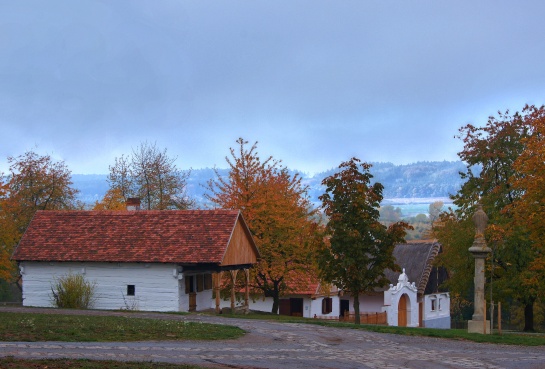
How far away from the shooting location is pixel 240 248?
124ft

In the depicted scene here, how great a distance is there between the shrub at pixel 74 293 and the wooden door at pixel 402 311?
23.9 metres

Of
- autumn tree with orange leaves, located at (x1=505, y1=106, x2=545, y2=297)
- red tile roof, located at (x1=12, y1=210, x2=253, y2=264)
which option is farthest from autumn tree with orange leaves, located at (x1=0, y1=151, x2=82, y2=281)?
autumn tree with orange leaves, located at (x1=505, y1=106, x2=545, y2=297)

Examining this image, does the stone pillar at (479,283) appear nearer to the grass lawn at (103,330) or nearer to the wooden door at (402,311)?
the grass lawn at (103,330)

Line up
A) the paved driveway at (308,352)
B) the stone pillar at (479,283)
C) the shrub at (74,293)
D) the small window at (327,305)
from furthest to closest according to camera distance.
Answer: the small window at (327,305)
the shrub at (74,293)
the stone pillar at (479,283)
the paved driveway at (308,352)

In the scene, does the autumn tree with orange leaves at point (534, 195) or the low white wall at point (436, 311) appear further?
the low white wall at point (436, 311)

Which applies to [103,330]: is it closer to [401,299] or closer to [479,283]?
[479,283]

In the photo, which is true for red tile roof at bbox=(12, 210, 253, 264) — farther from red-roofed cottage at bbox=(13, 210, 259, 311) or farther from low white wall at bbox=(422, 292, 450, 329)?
low white wall at bbox=(422, 292, 450, 329)

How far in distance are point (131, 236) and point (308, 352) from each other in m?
21.1

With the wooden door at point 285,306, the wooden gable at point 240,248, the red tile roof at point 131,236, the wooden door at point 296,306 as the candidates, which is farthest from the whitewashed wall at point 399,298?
the red tile roof at point 131,236

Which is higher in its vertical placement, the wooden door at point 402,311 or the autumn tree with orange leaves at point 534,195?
the autumn tree with orange leaves at point 534,195

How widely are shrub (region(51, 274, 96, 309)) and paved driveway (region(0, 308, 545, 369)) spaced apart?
48.1ft

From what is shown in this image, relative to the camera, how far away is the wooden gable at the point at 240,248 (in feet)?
119

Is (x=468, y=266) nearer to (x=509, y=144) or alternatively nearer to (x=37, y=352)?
(x=509, y=144)

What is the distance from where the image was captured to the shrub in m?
35.3
